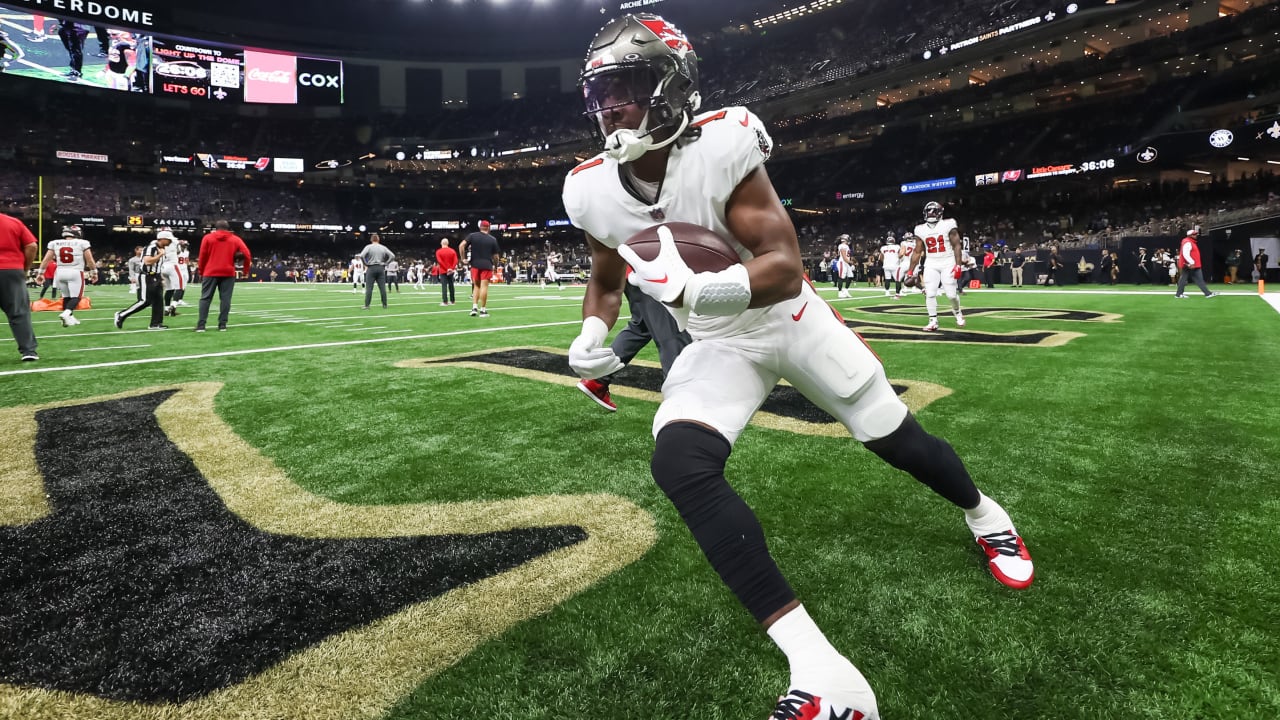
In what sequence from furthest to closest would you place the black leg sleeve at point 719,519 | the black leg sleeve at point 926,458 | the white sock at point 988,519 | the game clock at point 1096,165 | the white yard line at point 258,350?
the game clock at point 1096,165 < the white yard line at point 258,350 < the white sock at point 988,519 < the black leg sleeve at point 926,458 < the black leg sleeve at point 719,519

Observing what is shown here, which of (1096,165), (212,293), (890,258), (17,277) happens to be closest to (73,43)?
(212,293)

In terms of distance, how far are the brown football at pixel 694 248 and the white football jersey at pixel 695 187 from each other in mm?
174

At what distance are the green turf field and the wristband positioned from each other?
89 cm

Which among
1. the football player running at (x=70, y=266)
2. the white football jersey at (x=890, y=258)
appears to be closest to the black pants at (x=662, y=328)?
the football player running at (x=70, y=266)

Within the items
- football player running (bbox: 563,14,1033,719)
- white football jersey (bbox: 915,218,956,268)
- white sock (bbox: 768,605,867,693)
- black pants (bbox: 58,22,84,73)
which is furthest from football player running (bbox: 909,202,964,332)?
black pants (bbox: 58,22,84,73)

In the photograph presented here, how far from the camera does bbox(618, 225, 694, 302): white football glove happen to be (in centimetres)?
151

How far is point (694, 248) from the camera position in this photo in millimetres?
1723

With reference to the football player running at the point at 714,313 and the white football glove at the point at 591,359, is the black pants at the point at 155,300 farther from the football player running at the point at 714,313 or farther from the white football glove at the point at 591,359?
the white football glove at the point at 591,359

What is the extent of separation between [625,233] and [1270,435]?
13.2 feet

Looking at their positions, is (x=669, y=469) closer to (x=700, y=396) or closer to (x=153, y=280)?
(x=700, y=396)

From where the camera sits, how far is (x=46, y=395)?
5059 mm

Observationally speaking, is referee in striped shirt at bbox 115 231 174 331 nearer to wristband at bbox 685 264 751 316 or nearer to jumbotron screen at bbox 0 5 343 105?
wristband at bbox 685 264 751 316

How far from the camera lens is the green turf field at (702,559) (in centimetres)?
151

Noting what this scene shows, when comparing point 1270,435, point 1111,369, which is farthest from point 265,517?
point 1111,369
